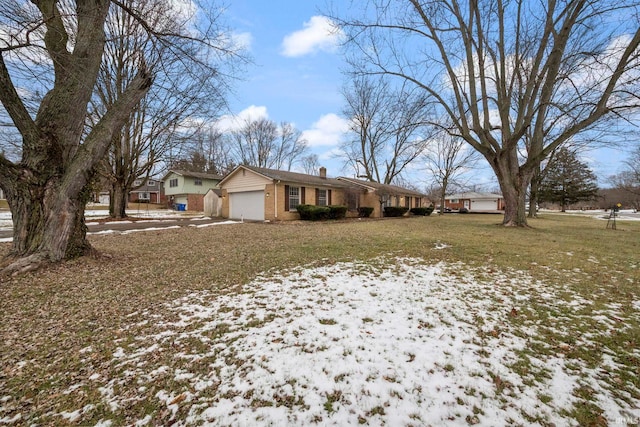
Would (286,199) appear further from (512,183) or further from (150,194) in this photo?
(150,194)

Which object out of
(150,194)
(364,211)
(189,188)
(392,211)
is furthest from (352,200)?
(150,194)

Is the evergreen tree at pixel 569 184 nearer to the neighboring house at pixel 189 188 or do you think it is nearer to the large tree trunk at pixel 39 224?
the neighboring house at pixel 189 188

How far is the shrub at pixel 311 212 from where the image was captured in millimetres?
16391

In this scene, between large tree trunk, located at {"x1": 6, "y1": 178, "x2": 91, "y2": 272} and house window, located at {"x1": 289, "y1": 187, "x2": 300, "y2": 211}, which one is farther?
house window, located at {"x1": 289, "y1": 187, "x2": 300, "y2": 211}

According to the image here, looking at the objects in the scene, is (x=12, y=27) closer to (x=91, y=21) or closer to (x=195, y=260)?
(x=91, y=21)

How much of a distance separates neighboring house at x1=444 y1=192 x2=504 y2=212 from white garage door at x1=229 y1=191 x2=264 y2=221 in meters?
37.1

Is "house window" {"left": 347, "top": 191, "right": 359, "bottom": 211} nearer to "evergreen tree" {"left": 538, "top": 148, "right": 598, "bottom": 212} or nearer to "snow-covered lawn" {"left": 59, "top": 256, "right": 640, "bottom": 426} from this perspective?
"snow-covered lawn" {"left": 59, "top": 256, "right": 640, "bottom": 426}

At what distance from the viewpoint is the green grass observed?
2.24 meters

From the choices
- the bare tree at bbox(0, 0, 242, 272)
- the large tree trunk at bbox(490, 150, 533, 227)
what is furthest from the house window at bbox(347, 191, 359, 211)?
the bare tree at bbox(0, 0, 242, 272)

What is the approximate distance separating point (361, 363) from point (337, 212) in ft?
53.0

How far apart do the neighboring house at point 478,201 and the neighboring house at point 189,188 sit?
38.6 meters

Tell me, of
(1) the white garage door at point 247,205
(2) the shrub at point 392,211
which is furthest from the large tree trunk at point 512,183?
(1) the white garage door at point 247,205

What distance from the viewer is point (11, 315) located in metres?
3.27

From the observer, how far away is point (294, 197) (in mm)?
16969
